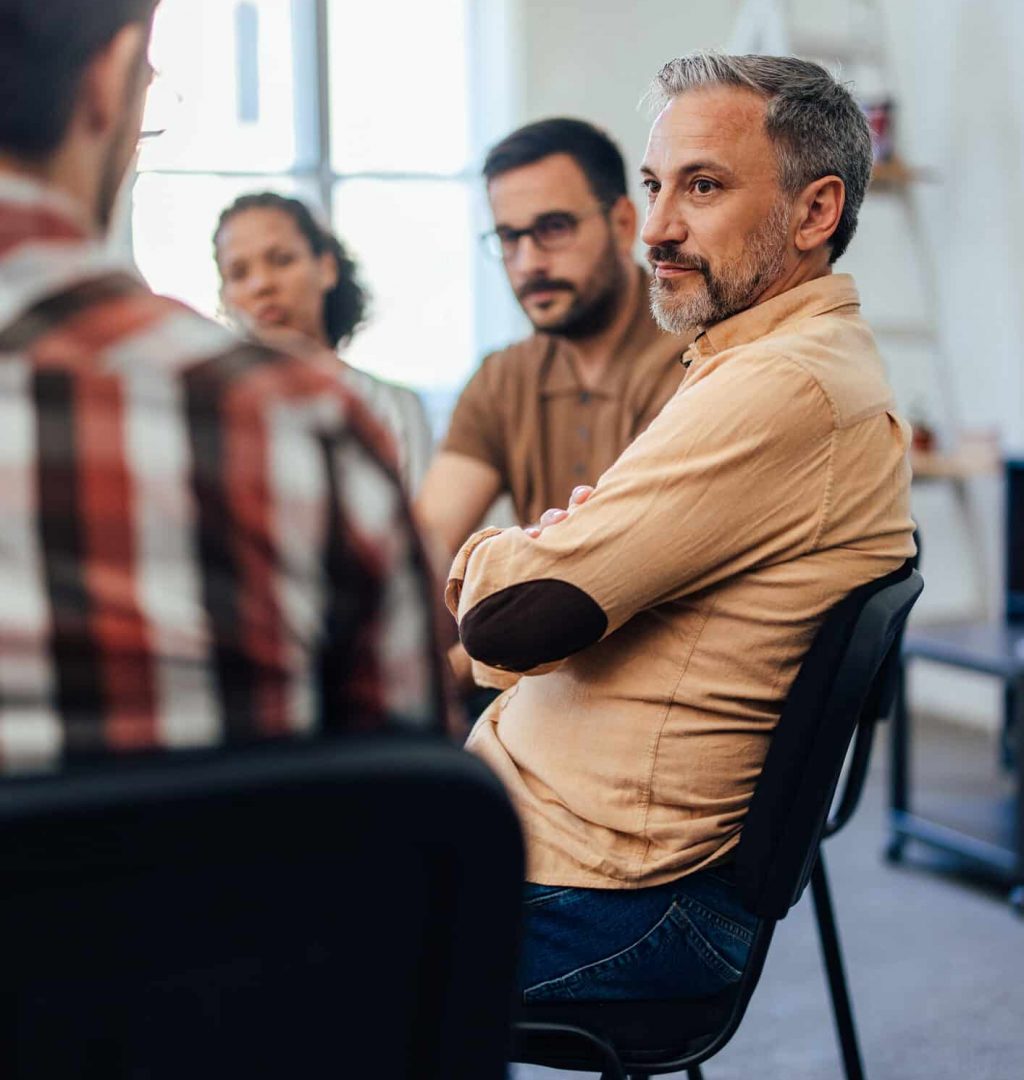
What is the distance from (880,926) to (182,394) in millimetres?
2335

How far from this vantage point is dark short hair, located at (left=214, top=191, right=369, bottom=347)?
8.84 ft

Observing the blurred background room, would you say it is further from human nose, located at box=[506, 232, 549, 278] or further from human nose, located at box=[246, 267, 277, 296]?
human nose, located at box=[506, 232, 549, 278]

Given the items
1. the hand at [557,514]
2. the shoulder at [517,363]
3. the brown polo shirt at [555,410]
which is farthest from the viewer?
the shoulder at [517,363]

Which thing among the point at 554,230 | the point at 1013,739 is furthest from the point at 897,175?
the point at 554,230

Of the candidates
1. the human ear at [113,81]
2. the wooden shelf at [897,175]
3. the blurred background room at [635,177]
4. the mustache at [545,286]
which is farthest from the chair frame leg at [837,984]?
the wooden shelf at [897,175]

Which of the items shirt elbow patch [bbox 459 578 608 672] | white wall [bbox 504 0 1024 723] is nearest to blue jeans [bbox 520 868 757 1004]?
shirt elbow patch [bbox 459 578 608 672]

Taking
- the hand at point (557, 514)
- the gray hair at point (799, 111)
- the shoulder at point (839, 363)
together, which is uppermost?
the gray hair at point (799, 111)

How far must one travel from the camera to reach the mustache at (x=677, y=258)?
4.31 ft

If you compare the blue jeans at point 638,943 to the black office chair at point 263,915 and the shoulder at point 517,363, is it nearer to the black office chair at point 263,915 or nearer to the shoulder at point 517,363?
the black office chair at point 263,915

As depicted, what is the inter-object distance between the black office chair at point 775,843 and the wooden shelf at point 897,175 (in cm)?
334

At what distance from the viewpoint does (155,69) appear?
2.18 ft

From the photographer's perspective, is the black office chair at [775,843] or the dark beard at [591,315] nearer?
the black office chair at [775,843]

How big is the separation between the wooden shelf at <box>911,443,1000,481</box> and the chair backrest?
9.84 feet

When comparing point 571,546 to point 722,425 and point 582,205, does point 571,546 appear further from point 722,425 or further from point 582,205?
point 582,205
